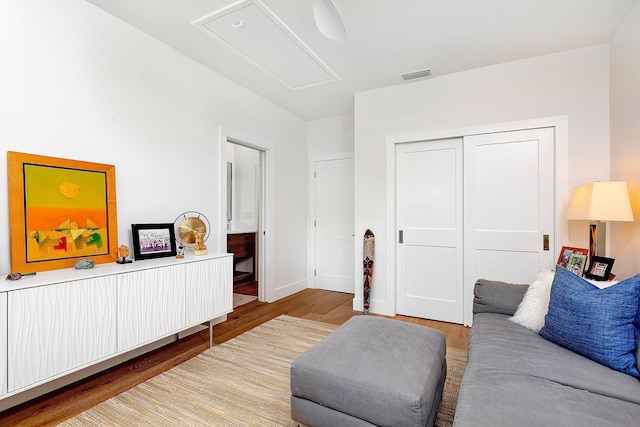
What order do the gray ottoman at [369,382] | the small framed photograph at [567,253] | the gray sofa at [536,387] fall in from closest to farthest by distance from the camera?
1. the gray sofa at [536,387]
2. the gray ottoman at [369,382]
3. the small framed photograph at [567,253]

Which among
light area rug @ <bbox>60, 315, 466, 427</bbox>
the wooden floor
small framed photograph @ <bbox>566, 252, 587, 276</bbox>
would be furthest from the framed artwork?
small framed photograph @ <bbox>566, 252, 587, 276</bbox>

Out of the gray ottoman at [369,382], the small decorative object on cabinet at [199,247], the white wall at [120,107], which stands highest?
the white wall at [120,107]

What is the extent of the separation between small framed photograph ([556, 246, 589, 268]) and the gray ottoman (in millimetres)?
1706

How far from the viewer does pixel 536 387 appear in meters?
1.18

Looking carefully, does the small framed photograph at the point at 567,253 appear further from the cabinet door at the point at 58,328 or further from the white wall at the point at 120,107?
the cabinet door at the point at 58,328

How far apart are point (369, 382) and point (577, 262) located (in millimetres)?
2239

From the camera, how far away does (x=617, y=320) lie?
1.34m

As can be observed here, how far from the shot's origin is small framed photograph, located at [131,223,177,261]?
2.31 m

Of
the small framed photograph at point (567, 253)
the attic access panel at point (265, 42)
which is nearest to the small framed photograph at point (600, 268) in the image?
the small framed photograph at point (567, 253)

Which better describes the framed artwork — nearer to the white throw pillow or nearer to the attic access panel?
the attic access panel

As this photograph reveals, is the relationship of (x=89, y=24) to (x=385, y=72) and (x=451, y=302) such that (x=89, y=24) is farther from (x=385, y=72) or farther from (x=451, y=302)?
(x=451, y=302)

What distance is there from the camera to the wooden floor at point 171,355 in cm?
172

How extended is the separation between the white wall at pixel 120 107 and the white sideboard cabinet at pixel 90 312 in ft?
1.47

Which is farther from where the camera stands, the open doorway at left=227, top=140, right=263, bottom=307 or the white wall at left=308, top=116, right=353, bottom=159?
the open doorway at left=227, top=140, right=263, bottom=307
